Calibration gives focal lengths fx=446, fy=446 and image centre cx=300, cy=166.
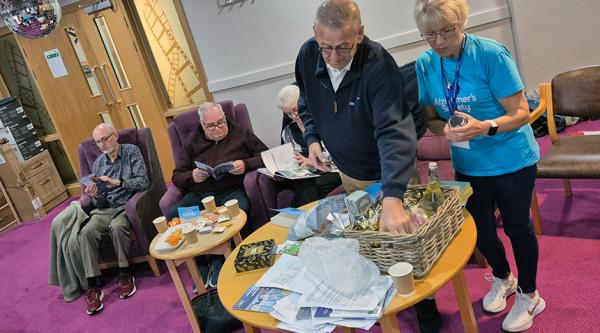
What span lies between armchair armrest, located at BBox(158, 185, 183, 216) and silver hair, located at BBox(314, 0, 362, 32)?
6.72 ft

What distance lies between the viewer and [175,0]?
4.02m

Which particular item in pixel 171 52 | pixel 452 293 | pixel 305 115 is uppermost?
pixel 171 52

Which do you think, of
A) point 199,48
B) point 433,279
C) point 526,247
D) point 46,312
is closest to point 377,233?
point 433,279

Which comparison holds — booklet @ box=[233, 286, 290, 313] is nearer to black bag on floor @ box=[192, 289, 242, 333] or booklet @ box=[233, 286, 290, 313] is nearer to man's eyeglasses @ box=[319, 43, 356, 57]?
man's eyeglasses @ box=[319, 43, 356, 57]

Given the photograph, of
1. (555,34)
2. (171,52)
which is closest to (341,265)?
(555,34)

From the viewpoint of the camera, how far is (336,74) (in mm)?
1466

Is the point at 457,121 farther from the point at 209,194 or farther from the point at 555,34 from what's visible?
the point at 555,34

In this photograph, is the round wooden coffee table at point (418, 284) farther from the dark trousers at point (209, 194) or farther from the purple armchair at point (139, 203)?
the purple armchair at point (139, 203)

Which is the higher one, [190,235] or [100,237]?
[190,235]

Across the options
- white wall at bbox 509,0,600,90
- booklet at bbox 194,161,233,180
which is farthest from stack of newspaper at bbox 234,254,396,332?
white wall at bbox 509,0,600,90

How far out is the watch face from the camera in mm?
1353

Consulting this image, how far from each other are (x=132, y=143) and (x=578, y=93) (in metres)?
2.88

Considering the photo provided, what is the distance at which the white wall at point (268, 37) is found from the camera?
3453mm

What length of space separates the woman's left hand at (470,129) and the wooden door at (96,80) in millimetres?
3807
